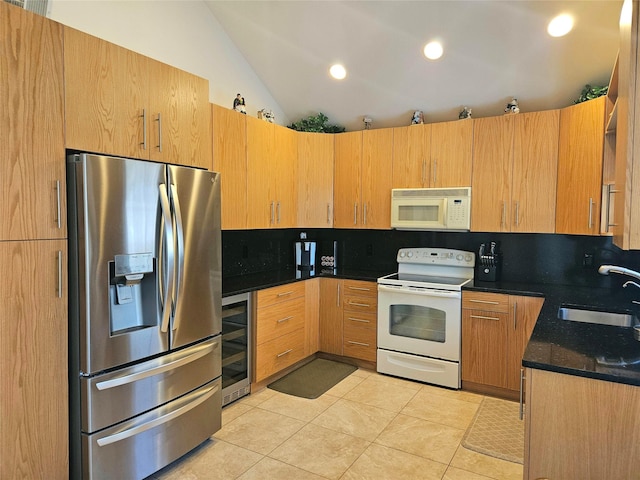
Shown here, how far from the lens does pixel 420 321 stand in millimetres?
3623

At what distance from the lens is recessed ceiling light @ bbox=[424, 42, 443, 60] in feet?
10.7

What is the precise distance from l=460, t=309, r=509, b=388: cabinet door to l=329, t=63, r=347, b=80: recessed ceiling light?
2.29 metres

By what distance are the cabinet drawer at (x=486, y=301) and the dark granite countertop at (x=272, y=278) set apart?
2.72ft

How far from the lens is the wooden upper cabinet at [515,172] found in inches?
130

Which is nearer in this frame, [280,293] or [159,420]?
[159,420]

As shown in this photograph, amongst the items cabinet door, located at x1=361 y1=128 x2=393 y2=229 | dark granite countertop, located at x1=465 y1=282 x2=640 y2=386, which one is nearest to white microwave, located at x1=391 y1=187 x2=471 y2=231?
cabinet door, located at x1=361 y1=128 x2=393 y2=229

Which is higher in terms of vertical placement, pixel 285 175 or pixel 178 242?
pixel 285 175

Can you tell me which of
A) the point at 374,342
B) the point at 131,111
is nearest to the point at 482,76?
the point at 374,342

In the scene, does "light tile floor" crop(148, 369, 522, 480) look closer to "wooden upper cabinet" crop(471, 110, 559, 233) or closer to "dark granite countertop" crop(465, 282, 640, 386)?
"dark granite countertop" crop(465, 282, 640, 386)

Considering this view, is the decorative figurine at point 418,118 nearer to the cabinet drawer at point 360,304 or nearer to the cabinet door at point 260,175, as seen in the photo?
the cabinet door at point 260,175

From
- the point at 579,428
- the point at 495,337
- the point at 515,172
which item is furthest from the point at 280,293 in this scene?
the point at 579,428

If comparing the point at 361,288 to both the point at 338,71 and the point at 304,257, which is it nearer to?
the point at 304,257

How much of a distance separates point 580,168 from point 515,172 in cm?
47

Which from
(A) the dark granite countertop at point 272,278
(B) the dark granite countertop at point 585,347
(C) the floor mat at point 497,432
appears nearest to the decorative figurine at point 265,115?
(A) the dark granite countertop at point 272,278
